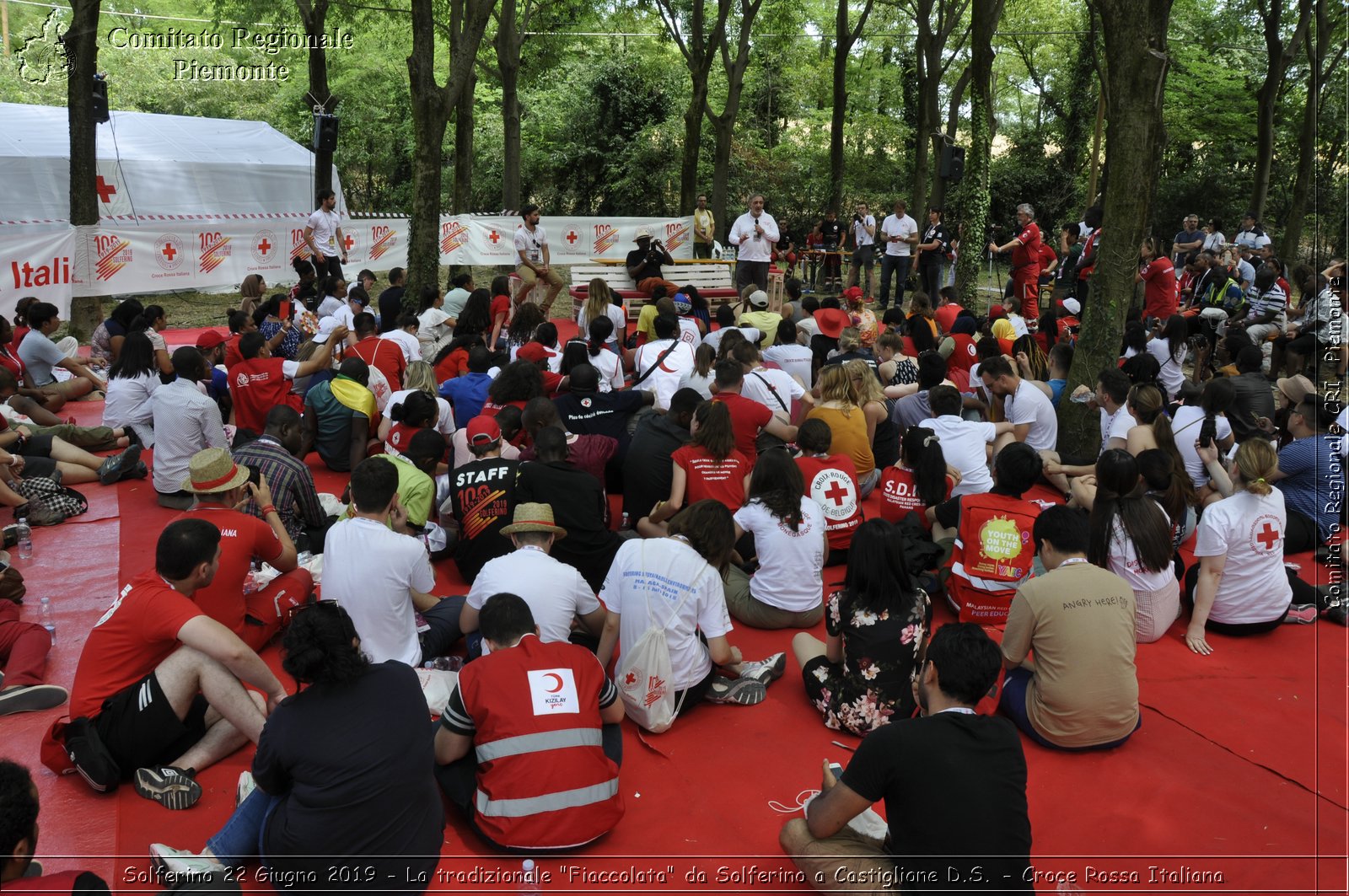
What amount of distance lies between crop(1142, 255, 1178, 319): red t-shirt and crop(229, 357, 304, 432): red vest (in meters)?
10.7

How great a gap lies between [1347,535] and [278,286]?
16.8 meters

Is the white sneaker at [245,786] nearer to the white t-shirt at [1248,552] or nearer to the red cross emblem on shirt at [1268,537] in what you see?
the white t-shirt at [1248,552]

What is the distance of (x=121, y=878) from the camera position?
3674 millimetres

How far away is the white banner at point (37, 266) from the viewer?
11734mm

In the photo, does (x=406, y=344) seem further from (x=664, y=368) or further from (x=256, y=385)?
(x=664, y=368)

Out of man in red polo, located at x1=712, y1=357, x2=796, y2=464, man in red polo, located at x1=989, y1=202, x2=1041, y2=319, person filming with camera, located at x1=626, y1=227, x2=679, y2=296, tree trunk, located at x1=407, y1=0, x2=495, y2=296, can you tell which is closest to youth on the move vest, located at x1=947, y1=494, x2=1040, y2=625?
man in red polo, located at x1=712, y1=357, x2=796, y2=464

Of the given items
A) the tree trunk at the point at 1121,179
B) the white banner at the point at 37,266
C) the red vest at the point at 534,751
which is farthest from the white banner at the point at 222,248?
the tree trunk at the point at 1121,179

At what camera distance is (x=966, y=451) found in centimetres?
693

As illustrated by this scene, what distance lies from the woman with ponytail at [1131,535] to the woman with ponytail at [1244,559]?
261 mm

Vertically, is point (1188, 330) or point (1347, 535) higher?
point (1188, 330)

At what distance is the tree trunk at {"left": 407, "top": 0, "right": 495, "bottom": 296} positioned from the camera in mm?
12734

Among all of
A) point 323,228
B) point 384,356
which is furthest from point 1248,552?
point 323,228

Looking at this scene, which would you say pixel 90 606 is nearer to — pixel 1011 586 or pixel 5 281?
pixel 1011 586

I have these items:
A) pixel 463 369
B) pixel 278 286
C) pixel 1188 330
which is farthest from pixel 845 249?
pixel 463 369
